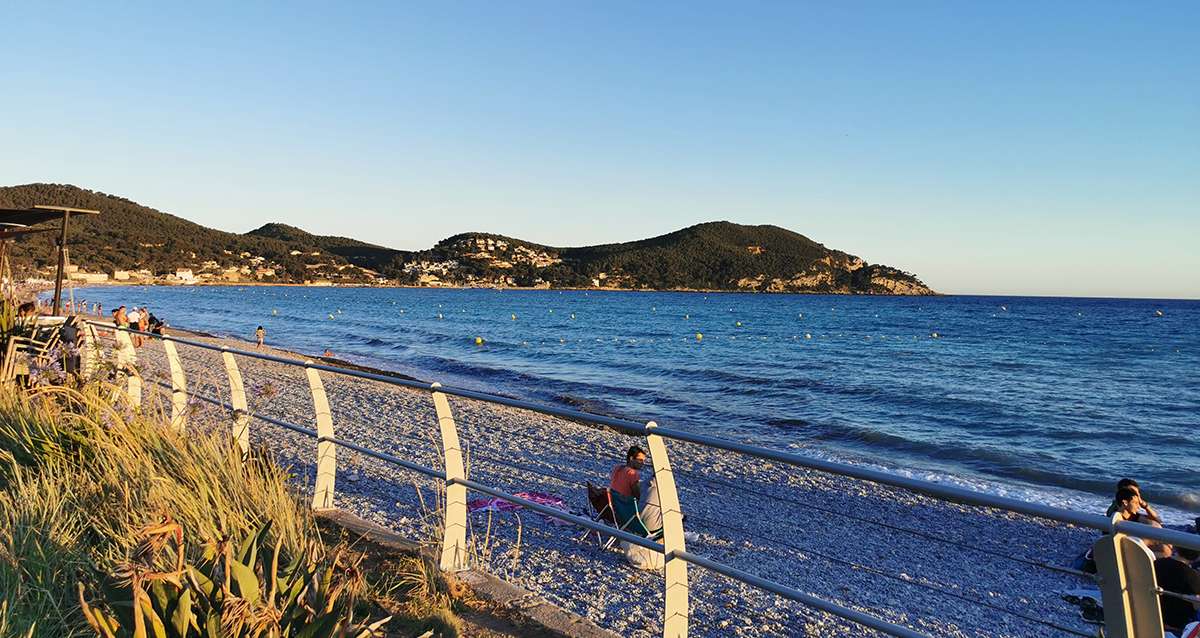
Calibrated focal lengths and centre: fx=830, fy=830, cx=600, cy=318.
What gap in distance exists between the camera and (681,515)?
3682mm

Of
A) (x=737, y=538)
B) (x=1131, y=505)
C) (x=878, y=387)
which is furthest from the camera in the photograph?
(x=878, y=387)

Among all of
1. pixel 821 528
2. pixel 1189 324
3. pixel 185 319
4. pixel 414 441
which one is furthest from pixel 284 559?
pixel 1189 324

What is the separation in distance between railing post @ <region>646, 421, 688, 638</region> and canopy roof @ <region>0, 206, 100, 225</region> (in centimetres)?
1017

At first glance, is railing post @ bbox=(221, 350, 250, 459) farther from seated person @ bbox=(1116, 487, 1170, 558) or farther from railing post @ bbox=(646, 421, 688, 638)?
seated person @ bbox=(1116, 487, 1170, 558)

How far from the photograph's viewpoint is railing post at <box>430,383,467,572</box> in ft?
15.1

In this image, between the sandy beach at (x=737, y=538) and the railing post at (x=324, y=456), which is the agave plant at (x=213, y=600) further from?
the railing post at (x=324, y=456)

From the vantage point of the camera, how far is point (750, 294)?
17638 cm

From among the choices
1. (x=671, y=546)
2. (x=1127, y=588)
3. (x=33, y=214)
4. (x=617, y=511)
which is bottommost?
(x=617, y=511)

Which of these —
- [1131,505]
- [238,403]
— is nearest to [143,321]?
[238,403]

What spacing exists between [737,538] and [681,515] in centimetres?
505

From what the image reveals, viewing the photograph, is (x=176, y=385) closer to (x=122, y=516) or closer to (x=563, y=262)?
(x=122, y=516)

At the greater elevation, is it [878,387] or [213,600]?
[213,600]

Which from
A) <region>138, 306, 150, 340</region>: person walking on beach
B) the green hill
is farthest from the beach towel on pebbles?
the green hill

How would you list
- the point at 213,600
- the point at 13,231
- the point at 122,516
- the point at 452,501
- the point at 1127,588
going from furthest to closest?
the point at 13,231 < the point at 452,501 < the point at 122,516 < the point at 213,600 < the point at 1127,588
